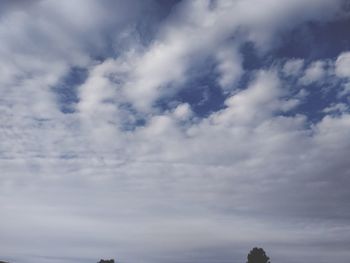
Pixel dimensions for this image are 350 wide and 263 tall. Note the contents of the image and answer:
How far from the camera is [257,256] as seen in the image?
93938 millimetres

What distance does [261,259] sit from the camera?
93500 millimetres

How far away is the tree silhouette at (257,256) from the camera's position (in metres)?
93.6

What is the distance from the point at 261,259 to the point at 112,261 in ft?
92.0

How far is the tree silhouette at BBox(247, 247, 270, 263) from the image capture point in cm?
9356

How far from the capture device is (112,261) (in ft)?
313
